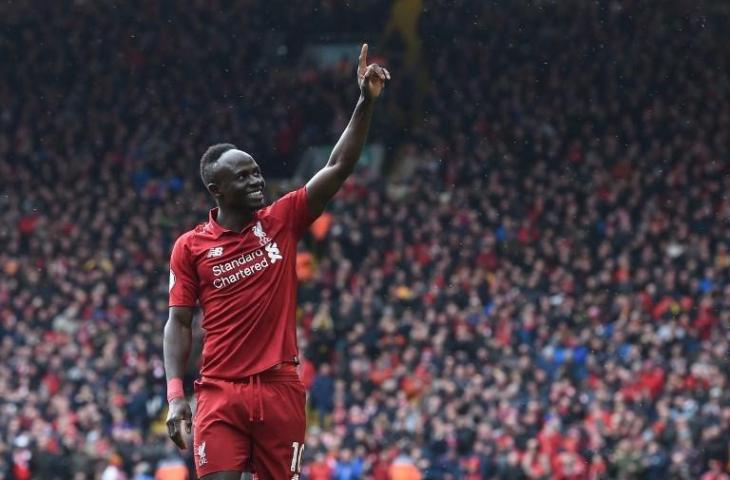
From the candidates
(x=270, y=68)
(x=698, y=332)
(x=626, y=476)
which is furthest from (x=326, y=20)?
(x=626, y=476)

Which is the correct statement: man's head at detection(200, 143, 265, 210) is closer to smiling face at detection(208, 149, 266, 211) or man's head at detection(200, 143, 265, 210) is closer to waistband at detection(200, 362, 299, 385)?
smiling face at detection(208, 149, 266, 211)

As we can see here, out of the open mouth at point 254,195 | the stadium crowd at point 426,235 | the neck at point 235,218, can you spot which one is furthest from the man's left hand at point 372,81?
the stadium crowd at point 426,235

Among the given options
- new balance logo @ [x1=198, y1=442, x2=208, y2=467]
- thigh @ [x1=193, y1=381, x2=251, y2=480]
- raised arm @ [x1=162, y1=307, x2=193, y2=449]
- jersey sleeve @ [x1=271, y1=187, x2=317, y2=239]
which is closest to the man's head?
jersey sleeve @ [x1=271, y1=187, x2=317, y2=239]

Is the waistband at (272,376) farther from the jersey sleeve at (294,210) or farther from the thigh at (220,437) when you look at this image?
the jersey sleeve at (294,210)

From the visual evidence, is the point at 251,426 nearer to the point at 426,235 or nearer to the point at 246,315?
the point at 246,315

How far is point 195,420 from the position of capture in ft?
24.1

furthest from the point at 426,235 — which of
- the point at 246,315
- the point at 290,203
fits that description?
the point at 246,315

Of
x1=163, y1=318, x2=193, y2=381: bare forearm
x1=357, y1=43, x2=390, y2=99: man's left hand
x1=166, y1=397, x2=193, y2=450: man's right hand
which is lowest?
x1=166, y1=397, x2=193, y2=450: man's right hand

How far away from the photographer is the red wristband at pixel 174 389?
720 centimetres

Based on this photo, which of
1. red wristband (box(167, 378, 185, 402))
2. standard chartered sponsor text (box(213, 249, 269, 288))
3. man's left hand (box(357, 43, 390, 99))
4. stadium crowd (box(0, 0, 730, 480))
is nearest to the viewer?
man's left hand (box(357, 43, 390, 99))

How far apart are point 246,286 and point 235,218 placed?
0.33 m

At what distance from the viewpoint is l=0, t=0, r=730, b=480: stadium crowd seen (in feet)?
64.4

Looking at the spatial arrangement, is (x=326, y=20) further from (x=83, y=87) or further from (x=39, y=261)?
(x=39, y=261)

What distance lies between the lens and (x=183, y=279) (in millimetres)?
7398
